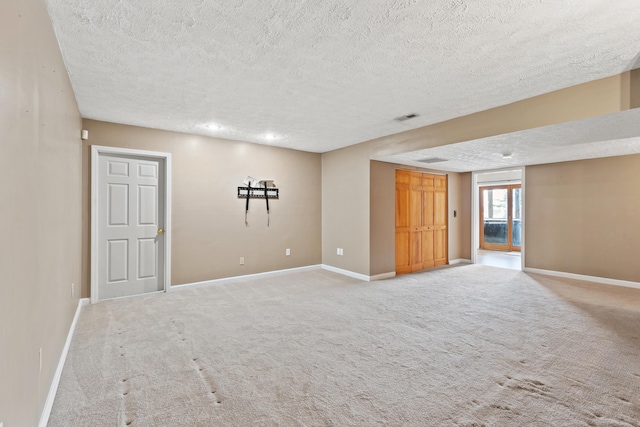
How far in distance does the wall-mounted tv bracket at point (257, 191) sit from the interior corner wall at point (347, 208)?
1.15m

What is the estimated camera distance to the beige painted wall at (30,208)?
Answer: 1200 millimetres

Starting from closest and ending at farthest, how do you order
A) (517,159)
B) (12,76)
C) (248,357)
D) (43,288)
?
(12,76)
(43,288)
(248,357)
(517,159)

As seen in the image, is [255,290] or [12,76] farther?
[255,290]

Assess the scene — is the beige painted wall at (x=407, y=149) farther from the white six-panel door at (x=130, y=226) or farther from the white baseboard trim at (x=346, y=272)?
the white six-panel door at (x=130, y=226)

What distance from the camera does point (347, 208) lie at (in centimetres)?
566

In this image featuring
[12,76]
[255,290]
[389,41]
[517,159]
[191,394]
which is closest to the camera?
[12,76]

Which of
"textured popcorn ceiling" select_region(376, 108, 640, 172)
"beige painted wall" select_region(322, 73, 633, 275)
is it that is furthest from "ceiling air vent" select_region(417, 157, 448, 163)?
"beige painted wall" select_region(322, 73, 633, 275)

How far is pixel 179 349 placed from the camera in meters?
2.67

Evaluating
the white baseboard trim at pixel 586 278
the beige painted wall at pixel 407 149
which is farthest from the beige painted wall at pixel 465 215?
the white baseboard trim at pixel 586 278

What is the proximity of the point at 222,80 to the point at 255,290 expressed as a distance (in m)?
3.01

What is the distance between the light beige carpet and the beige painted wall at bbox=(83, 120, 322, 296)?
0.82 meters

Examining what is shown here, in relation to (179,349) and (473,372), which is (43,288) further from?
(473,372)

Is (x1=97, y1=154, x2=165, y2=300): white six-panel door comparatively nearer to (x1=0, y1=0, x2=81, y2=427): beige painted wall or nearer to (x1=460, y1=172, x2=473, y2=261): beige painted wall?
(x1=0, y1=0, x2=81, y2=427): beige painted wall

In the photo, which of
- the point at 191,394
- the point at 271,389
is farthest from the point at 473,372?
the point at 191,394
